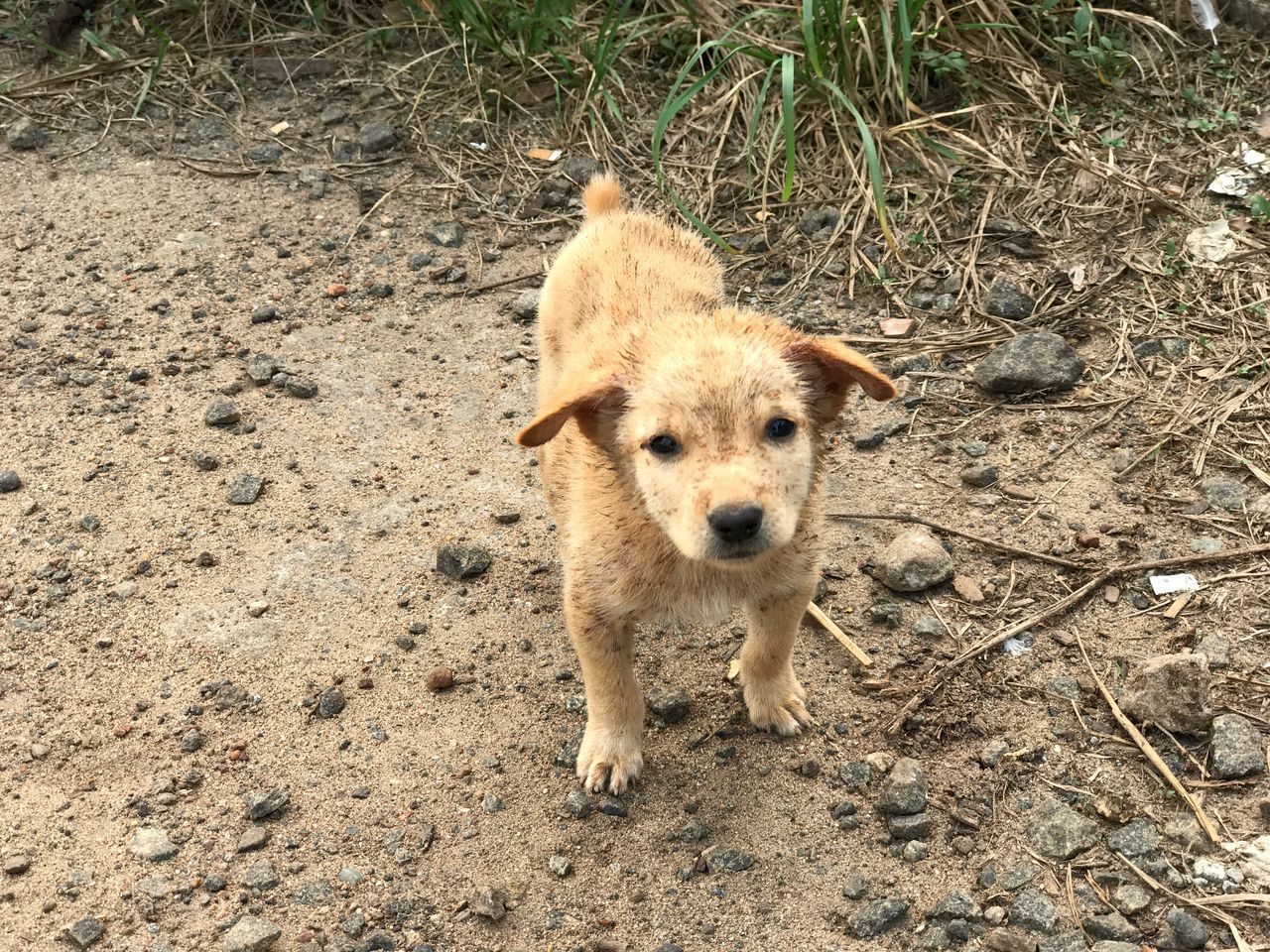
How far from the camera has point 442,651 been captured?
4434 mm

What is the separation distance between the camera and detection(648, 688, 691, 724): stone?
4242 mm

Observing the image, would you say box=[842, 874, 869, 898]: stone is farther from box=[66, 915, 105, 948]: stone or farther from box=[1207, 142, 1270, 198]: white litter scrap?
box=[1207, 142, 1270, 198]: white litter scrap

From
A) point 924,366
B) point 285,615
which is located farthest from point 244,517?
point 924,366

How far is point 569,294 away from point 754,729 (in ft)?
5.77

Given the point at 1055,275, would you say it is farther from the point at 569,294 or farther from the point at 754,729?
the point at 754,729

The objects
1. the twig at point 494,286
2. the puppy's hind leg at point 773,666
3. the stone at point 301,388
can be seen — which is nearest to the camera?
the puppy's hind leg at point 773,666

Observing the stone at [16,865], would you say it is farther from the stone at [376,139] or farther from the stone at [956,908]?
the stone at [376,139]

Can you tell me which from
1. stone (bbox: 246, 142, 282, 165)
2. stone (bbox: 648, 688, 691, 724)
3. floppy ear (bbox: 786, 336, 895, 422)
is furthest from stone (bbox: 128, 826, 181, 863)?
stone (bbox: 246, 142, 282, 165)

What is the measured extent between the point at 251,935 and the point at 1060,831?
2370 millimetres

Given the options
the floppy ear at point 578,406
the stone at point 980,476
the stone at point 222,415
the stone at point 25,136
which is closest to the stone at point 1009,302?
the stone at point 980,476

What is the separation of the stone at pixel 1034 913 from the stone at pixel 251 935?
2.09m

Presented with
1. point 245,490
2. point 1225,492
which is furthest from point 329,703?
point 1225,492

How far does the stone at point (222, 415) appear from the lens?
5.39 m

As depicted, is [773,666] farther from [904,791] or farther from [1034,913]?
[1034,913]
